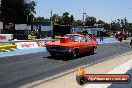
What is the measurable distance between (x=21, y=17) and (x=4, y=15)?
531 cm

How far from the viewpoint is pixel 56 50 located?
18.3 meters

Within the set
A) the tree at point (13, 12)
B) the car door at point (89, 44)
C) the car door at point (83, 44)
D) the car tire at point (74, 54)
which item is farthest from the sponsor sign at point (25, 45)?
the tree at point (13, 12)

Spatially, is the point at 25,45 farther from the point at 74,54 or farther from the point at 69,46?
the point at 69,46

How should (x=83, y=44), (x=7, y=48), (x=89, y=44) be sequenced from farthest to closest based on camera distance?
(x=7, y=48), (x=89, y=44), (x=83, y=44)

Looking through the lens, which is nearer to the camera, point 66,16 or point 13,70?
point 13,70

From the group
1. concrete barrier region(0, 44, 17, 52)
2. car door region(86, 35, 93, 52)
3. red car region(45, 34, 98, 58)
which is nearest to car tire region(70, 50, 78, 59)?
red car region(45, 34, 98, 58)

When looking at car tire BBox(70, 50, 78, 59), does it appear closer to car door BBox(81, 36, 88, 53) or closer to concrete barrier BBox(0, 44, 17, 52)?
car door BBox(81, 36, 88, 53)

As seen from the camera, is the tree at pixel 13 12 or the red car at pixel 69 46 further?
the tree at pixel 13 12

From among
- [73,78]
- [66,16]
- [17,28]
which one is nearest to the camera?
[73,78]

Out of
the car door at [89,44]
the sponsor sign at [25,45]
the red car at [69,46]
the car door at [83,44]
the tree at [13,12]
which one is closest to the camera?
the red car at [69,46]

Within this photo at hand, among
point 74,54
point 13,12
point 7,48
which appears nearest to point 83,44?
point 74,54

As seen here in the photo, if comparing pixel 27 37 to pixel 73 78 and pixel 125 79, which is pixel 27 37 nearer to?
pixel 73 78

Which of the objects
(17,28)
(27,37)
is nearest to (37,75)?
(27,37)

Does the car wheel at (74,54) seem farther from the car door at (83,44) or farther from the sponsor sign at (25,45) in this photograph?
the sponsor sign at (25,45)
